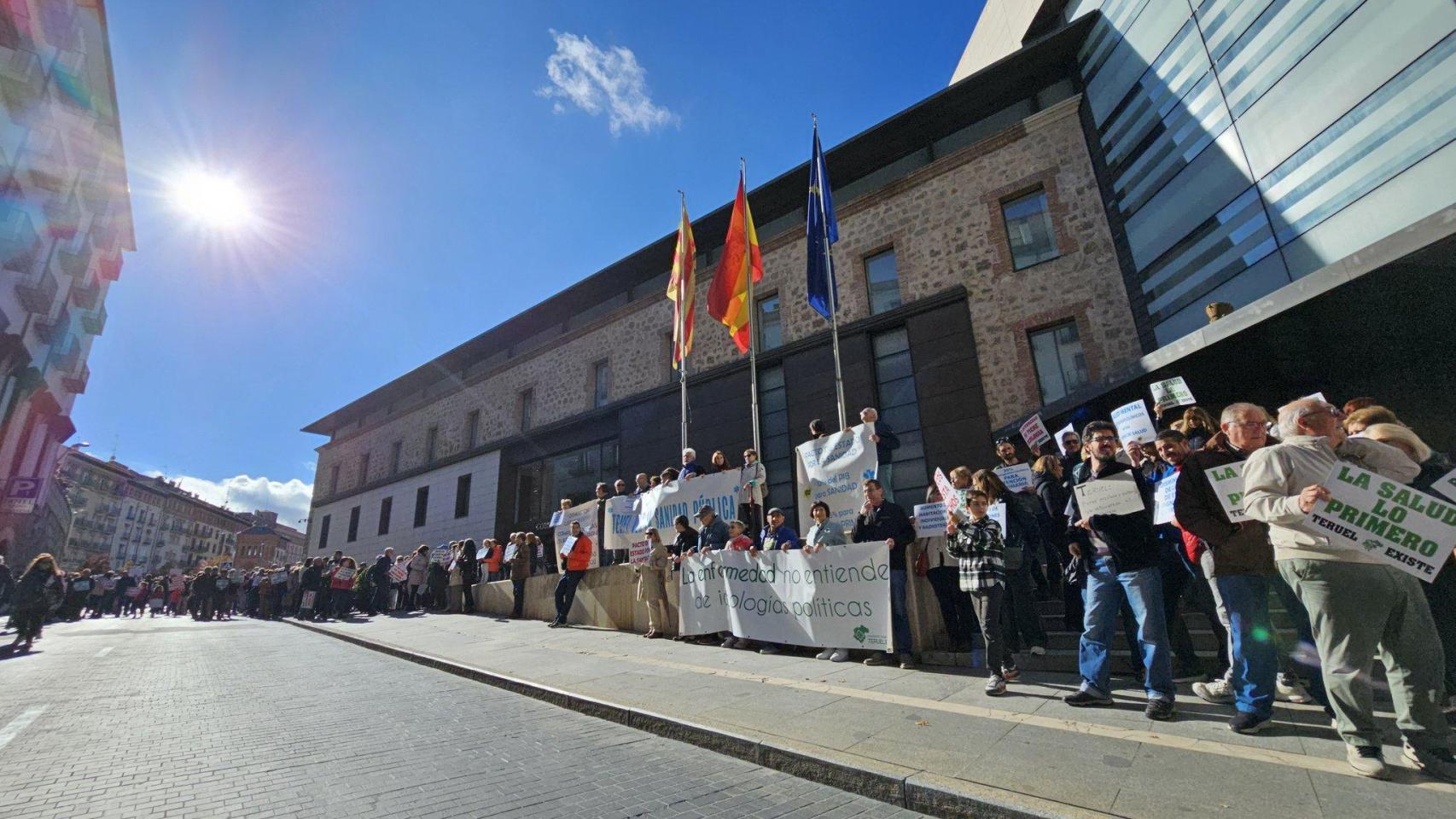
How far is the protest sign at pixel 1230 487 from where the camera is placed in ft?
11.5

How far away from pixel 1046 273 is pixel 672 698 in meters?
11.6

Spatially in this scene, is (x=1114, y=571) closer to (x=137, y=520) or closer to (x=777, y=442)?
(x=777, y=442)

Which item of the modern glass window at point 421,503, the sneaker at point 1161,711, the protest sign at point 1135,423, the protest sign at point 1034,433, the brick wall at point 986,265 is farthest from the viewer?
the modern glass window at point 421,503

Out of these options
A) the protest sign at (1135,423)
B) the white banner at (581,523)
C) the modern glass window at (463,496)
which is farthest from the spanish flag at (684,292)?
the modern glass window at (463,496)

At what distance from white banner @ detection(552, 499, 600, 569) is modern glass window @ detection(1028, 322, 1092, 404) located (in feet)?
31.5

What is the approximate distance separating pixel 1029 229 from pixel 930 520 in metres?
9.36

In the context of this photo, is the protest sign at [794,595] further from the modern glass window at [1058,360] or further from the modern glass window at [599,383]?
the modern glass window at [599,383]

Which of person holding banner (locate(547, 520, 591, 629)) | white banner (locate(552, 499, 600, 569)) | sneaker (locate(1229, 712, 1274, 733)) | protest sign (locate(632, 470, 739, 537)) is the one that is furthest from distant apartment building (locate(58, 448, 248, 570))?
sneaker (locate(1229, 712, 1274, 733))

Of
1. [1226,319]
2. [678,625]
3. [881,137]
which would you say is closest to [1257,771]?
[1226,319]

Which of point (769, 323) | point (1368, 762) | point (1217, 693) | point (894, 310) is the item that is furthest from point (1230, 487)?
point (769, 323)

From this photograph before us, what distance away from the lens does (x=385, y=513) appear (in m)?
29.1

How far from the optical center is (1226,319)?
7035mm

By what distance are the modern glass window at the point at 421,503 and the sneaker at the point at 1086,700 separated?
2744 centimetres

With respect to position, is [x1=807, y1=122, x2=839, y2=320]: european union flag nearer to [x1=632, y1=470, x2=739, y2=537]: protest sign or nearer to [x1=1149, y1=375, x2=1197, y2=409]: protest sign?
[x1=632, y1=470, x2=739, y2=537]: protest sign
